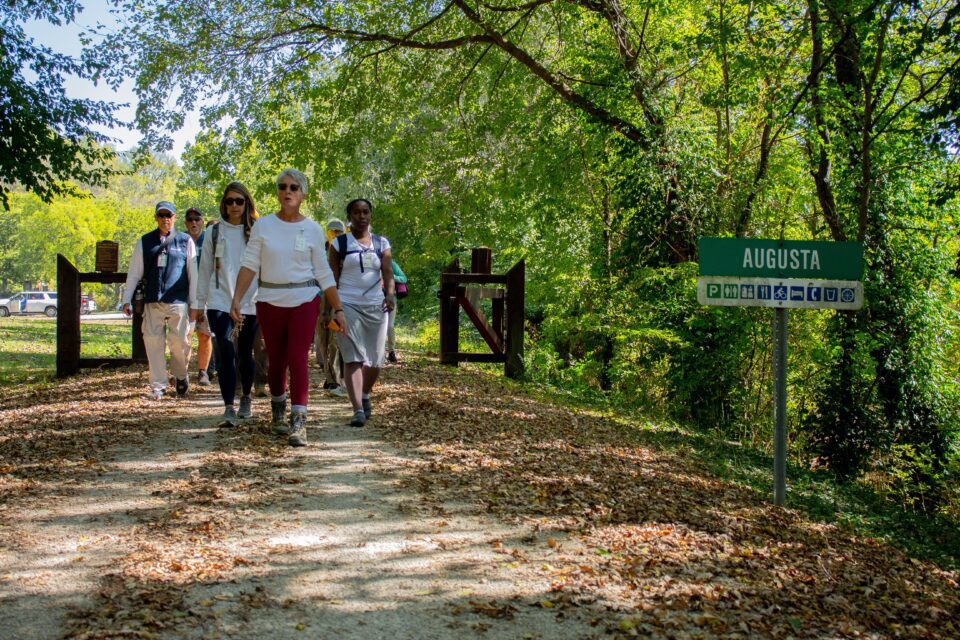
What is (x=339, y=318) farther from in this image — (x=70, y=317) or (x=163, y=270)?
(x=70, y=317)

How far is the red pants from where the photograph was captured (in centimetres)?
682

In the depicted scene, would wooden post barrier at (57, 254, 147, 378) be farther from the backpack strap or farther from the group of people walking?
the backpack strap

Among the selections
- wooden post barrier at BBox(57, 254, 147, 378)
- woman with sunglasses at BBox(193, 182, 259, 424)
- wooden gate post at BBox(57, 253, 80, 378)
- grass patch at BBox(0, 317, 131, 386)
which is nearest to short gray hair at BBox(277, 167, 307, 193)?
woman with sunglasses at BBox(193, 182, 259, 424)

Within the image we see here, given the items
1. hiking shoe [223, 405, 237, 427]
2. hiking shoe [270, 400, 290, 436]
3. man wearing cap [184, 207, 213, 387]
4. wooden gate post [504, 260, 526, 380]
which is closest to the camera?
hiking shoe [270, 400, 290, 436]

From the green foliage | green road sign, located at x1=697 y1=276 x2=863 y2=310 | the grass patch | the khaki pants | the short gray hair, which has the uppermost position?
the green foliage

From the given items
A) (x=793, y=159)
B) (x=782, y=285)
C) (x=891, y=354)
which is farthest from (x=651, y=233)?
(x=782, y=285)

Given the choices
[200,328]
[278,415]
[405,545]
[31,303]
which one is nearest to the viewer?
[405,545]

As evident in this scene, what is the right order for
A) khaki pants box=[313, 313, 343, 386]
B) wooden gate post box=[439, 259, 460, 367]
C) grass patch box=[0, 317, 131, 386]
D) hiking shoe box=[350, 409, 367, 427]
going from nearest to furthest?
hiking shoe box=[350, 409, 367, 427], khaki pants box=[313, 313, 343, 386], grass patch box=[0, 317, 131, 386], wooden gate post box=[439, 259, 460, 367]

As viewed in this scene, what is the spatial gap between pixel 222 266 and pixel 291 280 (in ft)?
4.51

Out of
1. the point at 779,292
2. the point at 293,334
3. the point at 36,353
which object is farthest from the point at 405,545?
the point at 36,353

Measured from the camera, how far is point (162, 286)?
924 cm

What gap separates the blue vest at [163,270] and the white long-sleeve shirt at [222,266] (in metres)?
1.40

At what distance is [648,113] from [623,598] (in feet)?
30.8

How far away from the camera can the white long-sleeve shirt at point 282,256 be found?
22.2 feet
